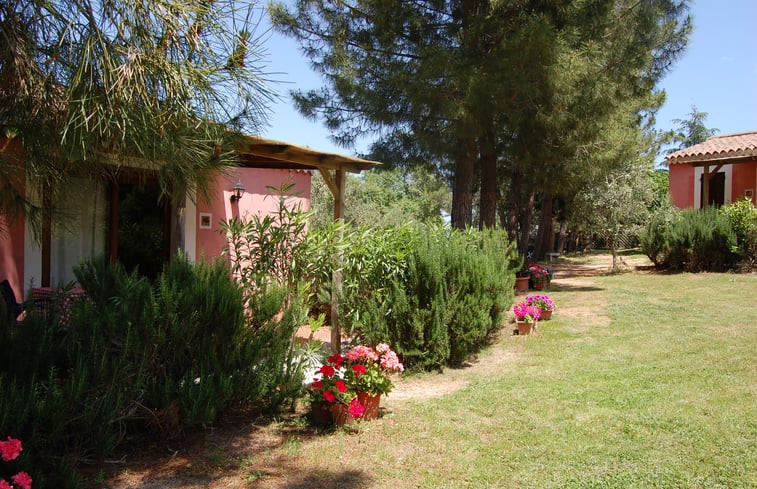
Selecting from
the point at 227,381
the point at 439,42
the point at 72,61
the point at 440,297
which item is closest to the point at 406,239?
the point at 440,297

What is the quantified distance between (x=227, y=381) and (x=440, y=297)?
2.86 metres

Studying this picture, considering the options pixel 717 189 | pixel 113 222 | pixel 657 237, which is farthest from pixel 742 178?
pixel 113 222

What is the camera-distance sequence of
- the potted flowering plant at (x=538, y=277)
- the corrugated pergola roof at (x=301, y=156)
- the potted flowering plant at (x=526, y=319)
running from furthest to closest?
the potted flowering plant at (x=538, y=277)
the potted flowering plant at (x=526, y=319)
the corrugated pergola roof at (x=301, y=156)

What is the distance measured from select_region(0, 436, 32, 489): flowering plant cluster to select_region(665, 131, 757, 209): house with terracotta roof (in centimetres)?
1643

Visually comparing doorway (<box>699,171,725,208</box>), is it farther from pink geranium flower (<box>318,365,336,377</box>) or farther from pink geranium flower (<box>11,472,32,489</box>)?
pink geranium flower (<box>11,472,32,489</box>)

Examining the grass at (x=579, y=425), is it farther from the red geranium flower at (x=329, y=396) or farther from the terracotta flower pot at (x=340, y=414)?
the red geranium flower at (x=329, y=396)

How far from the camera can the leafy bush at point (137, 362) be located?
321 centimetres

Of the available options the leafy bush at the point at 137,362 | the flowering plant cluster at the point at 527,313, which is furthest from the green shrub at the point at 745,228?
the leafy bush at the point at 137,362

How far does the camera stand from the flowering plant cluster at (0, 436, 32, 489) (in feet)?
8.91

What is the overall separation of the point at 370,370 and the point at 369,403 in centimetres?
26

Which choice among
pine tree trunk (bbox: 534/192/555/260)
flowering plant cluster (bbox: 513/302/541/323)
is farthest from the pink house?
pine tree trunk (bbox: 534/192/555/260)

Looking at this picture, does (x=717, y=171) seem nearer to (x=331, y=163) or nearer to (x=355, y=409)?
(x=331, y=163)

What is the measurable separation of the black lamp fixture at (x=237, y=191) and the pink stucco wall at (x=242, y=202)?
0.06 metres

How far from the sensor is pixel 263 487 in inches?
138
